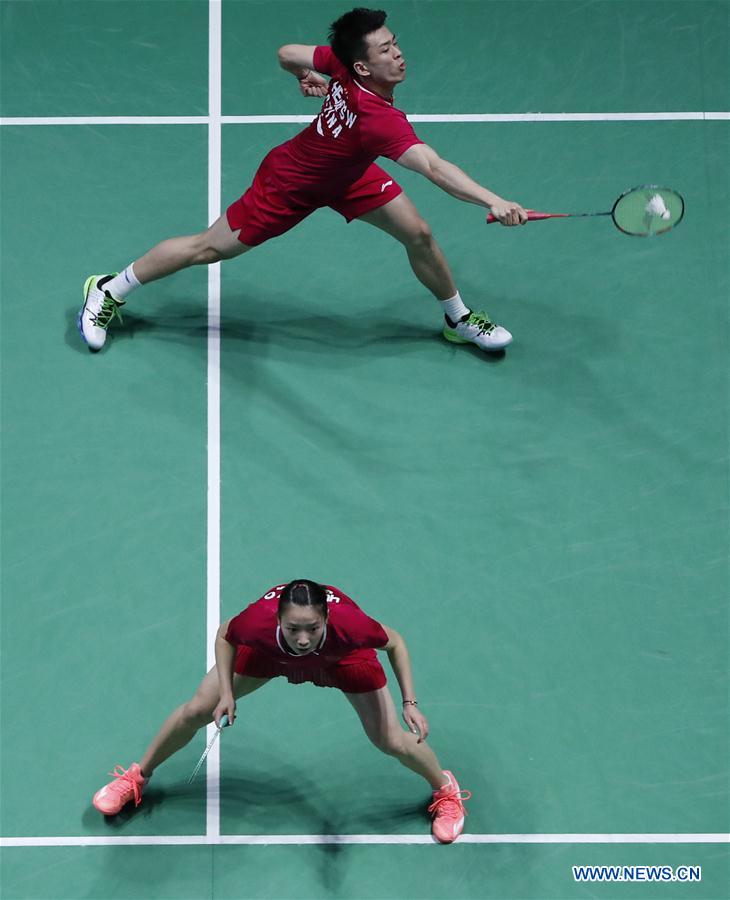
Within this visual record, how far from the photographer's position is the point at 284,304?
25.6ft

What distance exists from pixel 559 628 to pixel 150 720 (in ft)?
6.84

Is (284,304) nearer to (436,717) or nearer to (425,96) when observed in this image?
(425,96)

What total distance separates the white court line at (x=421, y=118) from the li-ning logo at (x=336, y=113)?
139 centimetres

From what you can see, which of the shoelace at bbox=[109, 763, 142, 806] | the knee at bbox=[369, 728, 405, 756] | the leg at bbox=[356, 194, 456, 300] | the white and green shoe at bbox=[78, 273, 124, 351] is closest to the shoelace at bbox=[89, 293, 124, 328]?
the white and green shoe at bbox=[78, 273, 124, 351]

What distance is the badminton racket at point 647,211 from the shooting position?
6.74 m

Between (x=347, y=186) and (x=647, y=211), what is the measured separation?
1477 mm

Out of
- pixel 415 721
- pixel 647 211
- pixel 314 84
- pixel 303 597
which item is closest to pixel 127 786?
pixel 415 721

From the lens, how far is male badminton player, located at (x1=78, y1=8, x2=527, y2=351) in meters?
6.44

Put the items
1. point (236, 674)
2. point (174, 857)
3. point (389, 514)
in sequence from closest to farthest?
point (236, 674)
point (174, 857)
point (389, 514)

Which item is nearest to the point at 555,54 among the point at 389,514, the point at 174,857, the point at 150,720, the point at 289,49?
the point at 289,49

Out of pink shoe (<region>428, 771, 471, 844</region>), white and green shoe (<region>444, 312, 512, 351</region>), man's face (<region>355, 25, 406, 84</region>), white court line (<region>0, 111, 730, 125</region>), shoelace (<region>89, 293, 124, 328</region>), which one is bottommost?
pink shoe (<region>428, 771, 471, 844</region>)

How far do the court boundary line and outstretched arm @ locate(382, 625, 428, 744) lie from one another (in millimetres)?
3473

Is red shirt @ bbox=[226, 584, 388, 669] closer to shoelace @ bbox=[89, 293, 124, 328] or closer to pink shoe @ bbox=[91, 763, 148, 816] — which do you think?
pink shoe @ bbox=[91, 763, 148, 816]

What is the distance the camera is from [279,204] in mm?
7031
